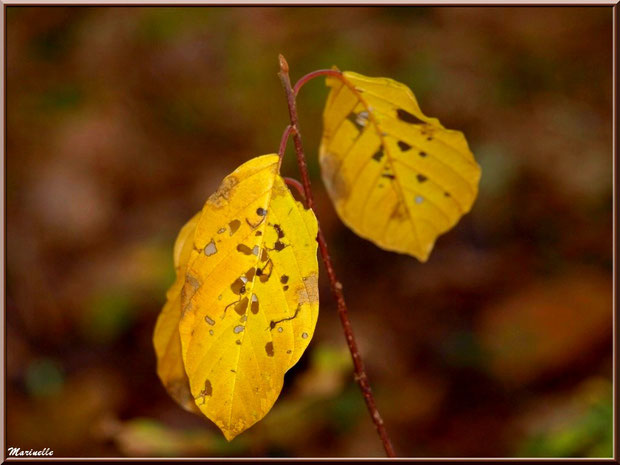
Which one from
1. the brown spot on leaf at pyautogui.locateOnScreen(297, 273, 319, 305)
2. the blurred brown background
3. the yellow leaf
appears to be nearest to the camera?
the brown spot on leaf at pyautogui.locateOnScreen(297, 273, 319, 305)

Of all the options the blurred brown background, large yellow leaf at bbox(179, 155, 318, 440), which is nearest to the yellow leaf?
large yellow leaf at bbox(179, 155, 318, 440)

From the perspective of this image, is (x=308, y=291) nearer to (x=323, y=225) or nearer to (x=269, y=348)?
(x=269, y=348)

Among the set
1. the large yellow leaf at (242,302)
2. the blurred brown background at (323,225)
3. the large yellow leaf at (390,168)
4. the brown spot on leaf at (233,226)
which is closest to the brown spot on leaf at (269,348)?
the large yellow leaf at (242,302)

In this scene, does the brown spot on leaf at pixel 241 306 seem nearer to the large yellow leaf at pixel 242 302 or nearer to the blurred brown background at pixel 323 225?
the large yellow leaf at pixel 242 302

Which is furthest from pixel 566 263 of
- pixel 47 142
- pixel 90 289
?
pixel 47 142

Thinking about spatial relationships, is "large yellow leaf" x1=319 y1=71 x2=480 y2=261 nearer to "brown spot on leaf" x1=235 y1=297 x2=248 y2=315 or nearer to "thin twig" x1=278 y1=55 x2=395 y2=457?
"thin twig" x1=278 y1=55 x2=395 y2=457

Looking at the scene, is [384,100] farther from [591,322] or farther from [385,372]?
[591,322]

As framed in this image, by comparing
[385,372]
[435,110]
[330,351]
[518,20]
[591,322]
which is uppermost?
[518,20]
